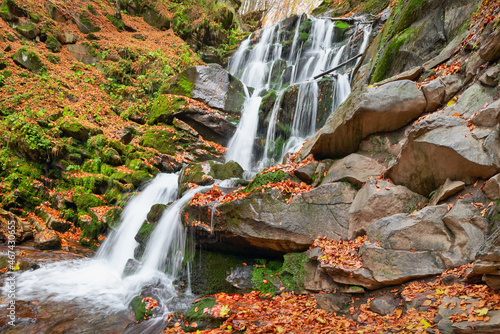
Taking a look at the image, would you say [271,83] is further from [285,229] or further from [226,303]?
[226,303]

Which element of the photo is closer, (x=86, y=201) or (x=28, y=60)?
(x=86, y=201)

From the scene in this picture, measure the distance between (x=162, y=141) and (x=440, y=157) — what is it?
34.9ft

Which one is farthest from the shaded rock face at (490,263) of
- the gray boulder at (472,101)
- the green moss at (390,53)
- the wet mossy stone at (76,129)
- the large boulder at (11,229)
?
the wet mossy stone at (76,129)

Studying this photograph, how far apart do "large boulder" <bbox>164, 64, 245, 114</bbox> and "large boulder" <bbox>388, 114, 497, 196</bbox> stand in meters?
10.2

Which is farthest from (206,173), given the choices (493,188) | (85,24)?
(85,24)

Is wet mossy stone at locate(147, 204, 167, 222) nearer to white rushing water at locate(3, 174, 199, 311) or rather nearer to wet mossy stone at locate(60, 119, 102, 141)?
white rushing water at locate(3, 174, 199, 311)

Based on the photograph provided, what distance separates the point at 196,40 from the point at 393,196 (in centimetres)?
2095

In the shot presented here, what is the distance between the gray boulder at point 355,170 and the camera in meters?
5.43

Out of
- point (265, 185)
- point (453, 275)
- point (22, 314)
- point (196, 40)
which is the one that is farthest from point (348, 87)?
point (196, 40)

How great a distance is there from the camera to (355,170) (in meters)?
5.59

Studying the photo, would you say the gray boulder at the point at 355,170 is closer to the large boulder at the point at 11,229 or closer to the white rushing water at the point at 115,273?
the white rushing water at the point at 115,273

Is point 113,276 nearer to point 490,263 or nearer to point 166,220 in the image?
point 166,220

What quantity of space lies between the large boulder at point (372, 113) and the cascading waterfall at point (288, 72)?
4.44 metres

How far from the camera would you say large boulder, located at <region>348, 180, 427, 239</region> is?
4633mm
